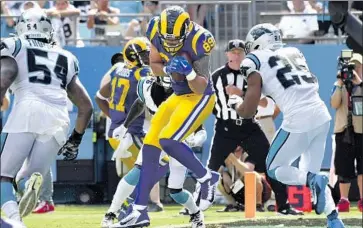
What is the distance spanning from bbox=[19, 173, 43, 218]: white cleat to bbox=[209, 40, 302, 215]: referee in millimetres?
4050

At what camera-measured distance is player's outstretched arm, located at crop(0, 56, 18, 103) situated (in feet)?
24.8

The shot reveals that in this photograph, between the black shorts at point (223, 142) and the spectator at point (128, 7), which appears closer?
the black shorts at point (223, 142)

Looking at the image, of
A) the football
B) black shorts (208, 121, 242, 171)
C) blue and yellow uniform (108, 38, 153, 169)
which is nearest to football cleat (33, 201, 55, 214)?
blue and yellow uniform (108, 38, 153, 169)

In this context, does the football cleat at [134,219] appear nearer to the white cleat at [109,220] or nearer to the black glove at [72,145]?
the white cleat at [109,220]

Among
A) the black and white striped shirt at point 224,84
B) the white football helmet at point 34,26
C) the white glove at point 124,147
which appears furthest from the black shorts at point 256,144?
the white football helmet at point 34,26

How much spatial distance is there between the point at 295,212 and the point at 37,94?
4.51 meters

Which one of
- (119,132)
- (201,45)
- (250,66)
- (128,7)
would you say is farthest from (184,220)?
(128,7)

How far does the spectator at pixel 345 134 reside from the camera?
12.8 metres

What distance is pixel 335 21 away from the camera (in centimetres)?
613

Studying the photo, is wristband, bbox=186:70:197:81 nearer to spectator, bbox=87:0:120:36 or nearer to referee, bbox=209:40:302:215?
referee, bbox=209:40:302:215

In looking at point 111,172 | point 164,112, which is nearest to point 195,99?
point 164,112

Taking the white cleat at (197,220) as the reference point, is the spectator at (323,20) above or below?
above

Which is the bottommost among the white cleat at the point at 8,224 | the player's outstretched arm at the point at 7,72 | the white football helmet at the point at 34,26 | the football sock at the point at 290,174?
the football sock at the point at 290,174

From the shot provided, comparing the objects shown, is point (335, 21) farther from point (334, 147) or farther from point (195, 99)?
point (334, 147)
